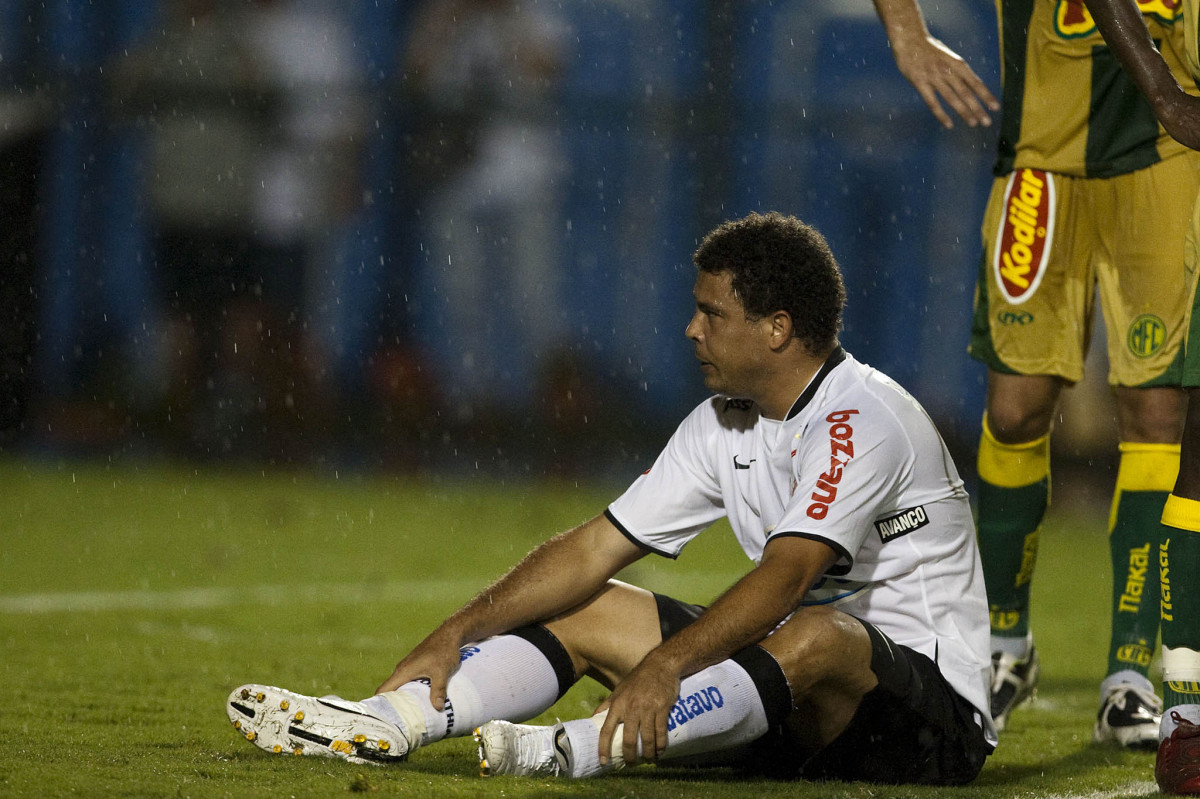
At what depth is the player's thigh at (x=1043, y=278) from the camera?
13.9 feet

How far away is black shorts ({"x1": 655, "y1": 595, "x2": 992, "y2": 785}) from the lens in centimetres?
295

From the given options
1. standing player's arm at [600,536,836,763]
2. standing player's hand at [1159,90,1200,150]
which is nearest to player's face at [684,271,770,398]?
standing player's arm at [600,536,836,763]

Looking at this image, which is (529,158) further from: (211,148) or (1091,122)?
(1091,122)

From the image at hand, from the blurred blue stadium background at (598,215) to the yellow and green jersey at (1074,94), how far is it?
23.6 feet

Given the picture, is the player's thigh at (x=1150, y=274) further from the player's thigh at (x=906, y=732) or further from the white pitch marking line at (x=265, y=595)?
the white pitch marking line at (x=265, y=595)

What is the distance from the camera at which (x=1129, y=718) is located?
3809 mm

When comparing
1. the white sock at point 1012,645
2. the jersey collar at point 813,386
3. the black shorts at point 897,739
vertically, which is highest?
the jersey collar at point 813,386

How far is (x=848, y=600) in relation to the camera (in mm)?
3184

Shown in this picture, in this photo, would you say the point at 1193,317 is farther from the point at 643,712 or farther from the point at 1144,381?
the point at 643,712

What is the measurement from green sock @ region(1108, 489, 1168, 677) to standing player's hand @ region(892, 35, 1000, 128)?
1.11 m

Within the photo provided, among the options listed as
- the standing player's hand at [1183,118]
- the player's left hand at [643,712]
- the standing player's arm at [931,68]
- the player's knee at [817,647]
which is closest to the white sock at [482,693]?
the player's left hand at [643,712]

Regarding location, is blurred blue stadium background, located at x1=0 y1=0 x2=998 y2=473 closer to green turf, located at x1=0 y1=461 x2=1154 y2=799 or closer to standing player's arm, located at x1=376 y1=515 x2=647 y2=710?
green turf, located at x1=0 y1=461 x2=1154 y2=799

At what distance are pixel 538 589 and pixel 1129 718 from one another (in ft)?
5.26

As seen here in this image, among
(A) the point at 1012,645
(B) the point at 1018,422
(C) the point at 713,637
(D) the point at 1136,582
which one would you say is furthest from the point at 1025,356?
(C) the point at 713,637
